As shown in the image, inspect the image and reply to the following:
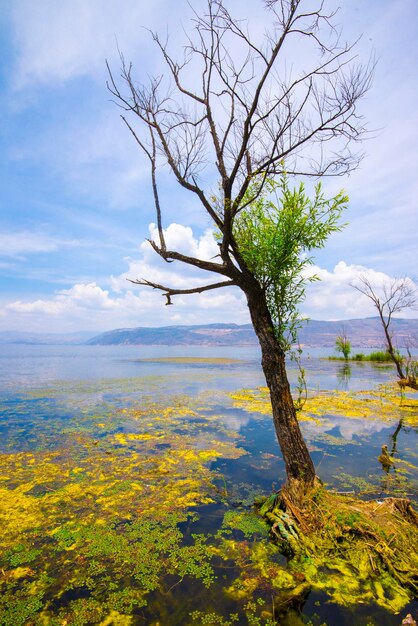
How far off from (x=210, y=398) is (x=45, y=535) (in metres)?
14.4

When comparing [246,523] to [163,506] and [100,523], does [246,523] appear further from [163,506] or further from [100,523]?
[100,523]

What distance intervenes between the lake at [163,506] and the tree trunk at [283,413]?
118 cm

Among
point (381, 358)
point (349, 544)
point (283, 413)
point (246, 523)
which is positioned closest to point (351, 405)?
point (283, 413)

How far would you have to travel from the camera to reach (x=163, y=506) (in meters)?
6.60

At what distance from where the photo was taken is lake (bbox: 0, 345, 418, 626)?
13.0ft

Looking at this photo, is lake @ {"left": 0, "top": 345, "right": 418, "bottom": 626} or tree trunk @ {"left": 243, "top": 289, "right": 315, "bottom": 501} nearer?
lake @ {"left": 0, "top": 345, "right": 418, "bottom": 626}

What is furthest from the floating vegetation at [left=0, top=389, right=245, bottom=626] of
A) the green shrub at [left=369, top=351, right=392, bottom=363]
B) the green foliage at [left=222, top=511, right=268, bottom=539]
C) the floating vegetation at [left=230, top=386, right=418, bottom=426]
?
the green shrub at [left=369, top=351, right=392, bottom=363]

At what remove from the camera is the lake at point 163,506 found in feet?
13.0

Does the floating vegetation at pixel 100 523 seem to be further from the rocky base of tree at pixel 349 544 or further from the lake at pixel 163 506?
the rocky base of tree at pixel 349 544

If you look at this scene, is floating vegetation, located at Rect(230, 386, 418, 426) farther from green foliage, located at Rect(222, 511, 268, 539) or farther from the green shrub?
the green shrub

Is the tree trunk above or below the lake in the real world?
above

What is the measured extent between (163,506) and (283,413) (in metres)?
3.19

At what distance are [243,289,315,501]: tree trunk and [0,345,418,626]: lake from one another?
1.18 m

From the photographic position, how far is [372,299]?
20.6 meters
